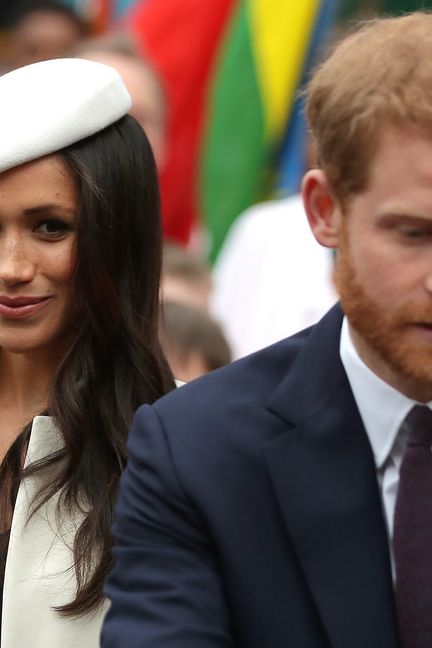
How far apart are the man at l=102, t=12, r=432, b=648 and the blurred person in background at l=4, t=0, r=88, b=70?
19.3ft

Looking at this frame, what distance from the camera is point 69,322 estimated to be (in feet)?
12.8

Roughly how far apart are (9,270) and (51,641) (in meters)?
0.82

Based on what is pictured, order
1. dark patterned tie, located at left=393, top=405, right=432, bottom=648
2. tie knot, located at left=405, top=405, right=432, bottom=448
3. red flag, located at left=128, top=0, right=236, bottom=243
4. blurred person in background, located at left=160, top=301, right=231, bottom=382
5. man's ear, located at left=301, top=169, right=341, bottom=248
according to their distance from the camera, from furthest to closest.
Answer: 1. red flag, located at left=128, top=0, right=236, bottom=243
2. blurred person in background, located at left=160, top=301, right=231, bottom=382
3. man's ear, located at left=301, top=169, right=341, bottom=248
4. tie knot, located at left=405, top=405, right=432, bottom=448
5. dark patterned tie, located at left=393, top=405, right=432, bottom=648

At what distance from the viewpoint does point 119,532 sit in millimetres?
3080

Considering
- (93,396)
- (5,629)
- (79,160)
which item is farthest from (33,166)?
(5,629)

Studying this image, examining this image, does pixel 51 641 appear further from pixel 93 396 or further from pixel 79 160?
pixel 79 160

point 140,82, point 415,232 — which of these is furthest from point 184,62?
point 415,232

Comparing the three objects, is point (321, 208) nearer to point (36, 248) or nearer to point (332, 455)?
point (332, 455)

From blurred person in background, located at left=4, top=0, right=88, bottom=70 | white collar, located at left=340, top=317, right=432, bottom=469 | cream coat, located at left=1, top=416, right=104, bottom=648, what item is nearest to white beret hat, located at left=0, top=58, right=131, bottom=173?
cream coat, located at left=1, top=416, right=104, bottom=648

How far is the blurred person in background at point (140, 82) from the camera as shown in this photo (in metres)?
7.20

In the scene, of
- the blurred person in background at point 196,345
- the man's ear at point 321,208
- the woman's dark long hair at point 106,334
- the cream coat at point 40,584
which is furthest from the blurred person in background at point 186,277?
the man's ear at point 321,208

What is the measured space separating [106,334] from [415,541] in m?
1.24

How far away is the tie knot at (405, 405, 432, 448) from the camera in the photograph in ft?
9.80

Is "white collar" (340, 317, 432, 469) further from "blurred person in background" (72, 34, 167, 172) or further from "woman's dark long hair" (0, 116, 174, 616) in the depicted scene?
"blurred person in background" (72, 34, 167, 172)
